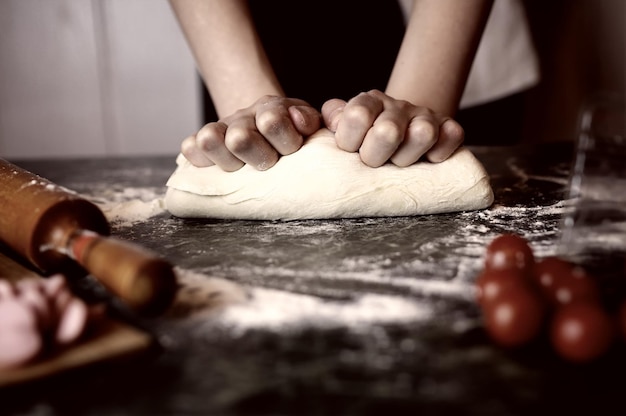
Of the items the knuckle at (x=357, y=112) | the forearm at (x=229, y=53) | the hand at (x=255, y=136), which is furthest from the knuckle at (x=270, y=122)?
the forearm at (x=229, y=53)

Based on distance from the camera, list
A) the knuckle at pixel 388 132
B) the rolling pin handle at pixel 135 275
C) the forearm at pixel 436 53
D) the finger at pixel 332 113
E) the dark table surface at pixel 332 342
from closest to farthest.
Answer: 1. the dark table surface at pixel 332 342
2. the rolling pin handle at pixel 135 275
3. the knuckle at pixel 388 132
4. the finger at pixel 332 113
5. the forearm at pixel 436 53

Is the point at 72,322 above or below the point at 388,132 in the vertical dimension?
below

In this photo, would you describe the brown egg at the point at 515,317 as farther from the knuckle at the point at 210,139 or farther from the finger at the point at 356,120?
the knuckle at the point at 210,139

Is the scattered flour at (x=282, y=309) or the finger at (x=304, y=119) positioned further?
the finger at (x=304, y=119)

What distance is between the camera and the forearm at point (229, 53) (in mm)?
1300

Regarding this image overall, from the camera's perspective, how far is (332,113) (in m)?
1.09

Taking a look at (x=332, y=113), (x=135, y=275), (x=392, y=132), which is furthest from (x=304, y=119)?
(x=135, y=275)

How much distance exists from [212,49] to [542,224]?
800 mm

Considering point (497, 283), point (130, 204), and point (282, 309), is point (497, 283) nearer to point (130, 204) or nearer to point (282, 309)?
point (282, 309)

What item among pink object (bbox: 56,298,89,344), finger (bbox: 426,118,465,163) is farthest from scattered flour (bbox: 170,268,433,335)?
finger (bbox: 426,118,465,163)

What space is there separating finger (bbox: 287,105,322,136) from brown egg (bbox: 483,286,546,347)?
54 cm

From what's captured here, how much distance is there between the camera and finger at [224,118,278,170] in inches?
37.9

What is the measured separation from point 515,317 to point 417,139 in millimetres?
479

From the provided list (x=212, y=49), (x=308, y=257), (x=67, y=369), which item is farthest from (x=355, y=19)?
(x=67, y=369)
